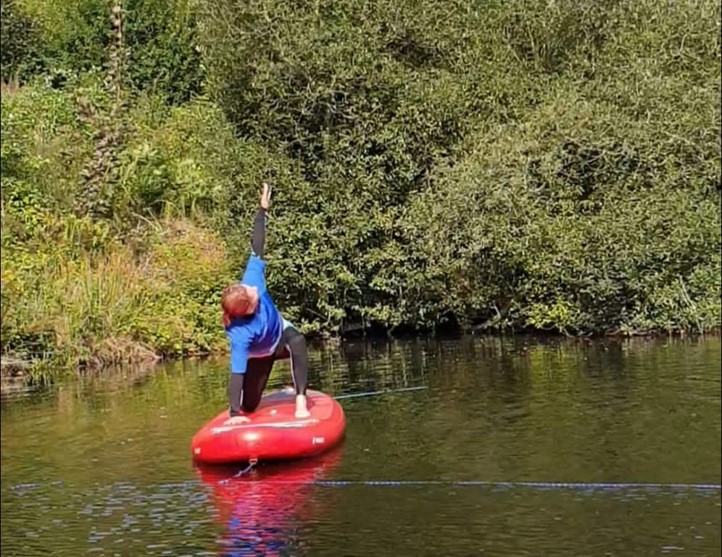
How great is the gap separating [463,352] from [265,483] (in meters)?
2.83

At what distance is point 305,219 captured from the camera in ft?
24.0

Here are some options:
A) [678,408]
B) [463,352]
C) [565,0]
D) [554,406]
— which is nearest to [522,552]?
[678,408]

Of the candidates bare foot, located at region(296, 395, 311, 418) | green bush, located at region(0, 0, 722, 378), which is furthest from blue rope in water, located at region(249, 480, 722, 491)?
green bush, located at region(0, 0, 722, 378)

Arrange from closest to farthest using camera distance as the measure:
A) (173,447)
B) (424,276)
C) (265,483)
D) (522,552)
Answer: (522,552) < (265,483) < (173,447) < (424,276)

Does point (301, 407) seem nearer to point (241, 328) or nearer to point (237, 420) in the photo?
point (237, 420)

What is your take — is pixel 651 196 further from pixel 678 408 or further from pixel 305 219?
pixel 678 408

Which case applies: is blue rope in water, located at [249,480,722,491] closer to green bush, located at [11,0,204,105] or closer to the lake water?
the lake water

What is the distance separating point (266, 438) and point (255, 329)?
37cm

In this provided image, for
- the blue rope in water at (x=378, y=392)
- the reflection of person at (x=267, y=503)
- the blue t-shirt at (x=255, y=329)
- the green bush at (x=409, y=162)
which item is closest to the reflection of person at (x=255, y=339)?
the blue t-shirt at (x=255, y=329)

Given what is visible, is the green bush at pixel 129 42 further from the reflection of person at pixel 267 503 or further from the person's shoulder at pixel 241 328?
the reflection of person at pixel 267 503

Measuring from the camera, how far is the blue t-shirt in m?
3.78

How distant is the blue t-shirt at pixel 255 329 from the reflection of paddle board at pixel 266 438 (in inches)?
8.1

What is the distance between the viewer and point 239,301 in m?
3.68

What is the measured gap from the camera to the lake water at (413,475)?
→ 2916mm
